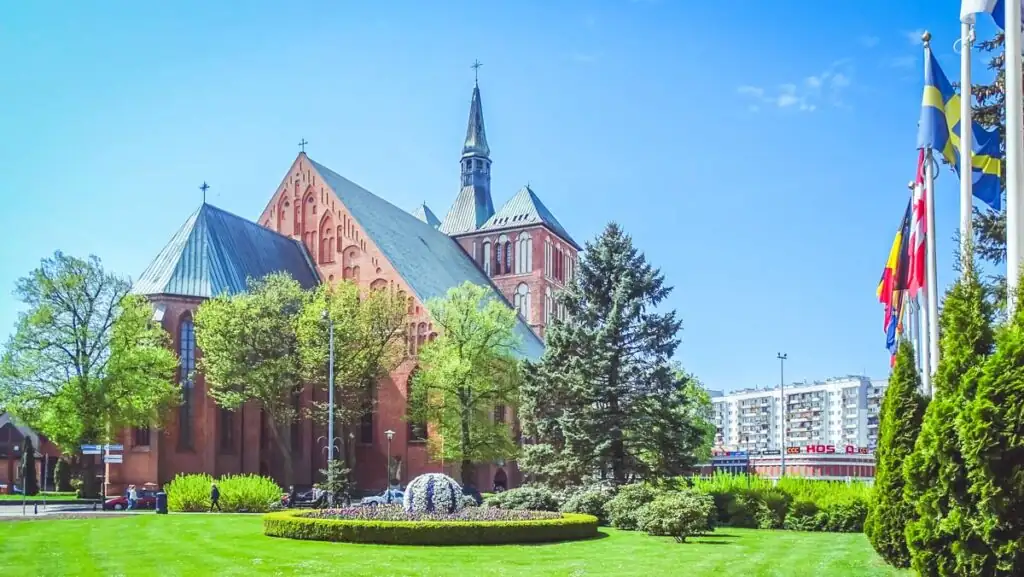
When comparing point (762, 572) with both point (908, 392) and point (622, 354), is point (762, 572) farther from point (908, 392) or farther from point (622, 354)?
point (622, 354)

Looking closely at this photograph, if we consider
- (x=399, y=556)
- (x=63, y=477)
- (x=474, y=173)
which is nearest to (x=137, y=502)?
(x=63, y=477)

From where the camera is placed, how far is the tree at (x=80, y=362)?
46.7 meters

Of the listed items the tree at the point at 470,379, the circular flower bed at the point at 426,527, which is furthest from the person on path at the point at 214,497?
the tree at the point at 470,379

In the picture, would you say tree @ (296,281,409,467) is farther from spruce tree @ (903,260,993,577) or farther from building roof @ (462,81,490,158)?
spruce tree @ (903,260,993,577)

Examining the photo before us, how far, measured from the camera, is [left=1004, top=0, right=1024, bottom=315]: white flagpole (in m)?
13.5

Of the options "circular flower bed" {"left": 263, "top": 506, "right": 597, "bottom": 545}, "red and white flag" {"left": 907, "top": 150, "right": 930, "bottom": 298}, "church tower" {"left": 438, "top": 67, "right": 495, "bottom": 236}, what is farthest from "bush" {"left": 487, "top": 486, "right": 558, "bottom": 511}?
"church tower" {"left": 438, "top": 67, "right": 495, "bottom": 236}

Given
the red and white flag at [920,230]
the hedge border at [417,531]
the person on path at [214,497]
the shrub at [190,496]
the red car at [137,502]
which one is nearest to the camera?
the red and white flag at [920,230]

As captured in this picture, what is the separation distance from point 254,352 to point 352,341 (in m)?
5.71

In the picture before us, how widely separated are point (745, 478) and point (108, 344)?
102ft

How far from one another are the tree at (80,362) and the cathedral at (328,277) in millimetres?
3693

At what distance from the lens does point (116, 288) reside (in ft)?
160

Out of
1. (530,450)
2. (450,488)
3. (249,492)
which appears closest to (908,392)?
(450,488)

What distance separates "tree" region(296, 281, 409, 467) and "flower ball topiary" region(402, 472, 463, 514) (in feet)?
77.1

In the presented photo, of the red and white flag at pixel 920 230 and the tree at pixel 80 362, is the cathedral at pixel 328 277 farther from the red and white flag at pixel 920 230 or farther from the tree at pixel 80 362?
the red and white flag at pixel 920 230
